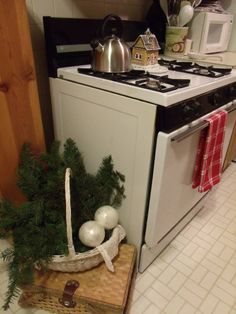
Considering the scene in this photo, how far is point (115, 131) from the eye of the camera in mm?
1016

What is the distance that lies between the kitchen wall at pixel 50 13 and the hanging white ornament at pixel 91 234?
2.28ft

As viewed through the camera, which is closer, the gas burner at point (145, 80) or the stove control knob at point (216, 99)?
the gas burner at point (145, 80)

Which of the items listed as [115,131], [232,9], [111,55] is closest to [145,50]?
[111,55]

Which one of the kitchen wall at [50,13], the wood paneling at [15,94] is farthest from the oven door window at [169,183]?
the kitchen wall at [50,13]

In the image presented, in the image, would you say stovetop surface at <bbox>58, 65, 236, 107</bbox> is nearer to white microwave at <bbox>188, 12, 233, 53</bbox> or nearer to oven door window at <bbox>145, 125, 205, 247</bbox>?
Answer: oven door window at <bbox>145, 125, 205, 247</bbox>

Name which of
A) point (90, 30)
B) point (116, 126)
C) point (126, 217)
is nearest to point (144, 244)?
point (126, 217)

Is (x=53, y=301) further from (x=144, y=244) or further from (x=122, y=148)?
(x=122, y=148)

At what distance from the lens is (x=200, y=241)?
1473mm

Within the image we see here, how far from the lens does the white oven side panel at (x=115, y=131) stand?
918mm

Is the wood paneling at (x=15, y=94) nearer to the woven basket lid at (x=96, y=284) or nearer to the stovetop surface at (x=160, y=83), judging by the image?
the stovetop surface at (x=160, y=83)

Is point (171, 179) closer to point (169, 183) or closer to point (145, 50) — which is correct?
point (169, 183)

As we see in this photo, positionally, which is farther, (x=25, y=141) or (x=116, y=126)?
(x=25, y=141)

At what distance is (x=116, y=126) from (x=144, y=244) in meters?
0.59

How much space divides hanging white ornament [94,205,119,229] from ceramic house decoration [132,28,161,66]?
723 mm
